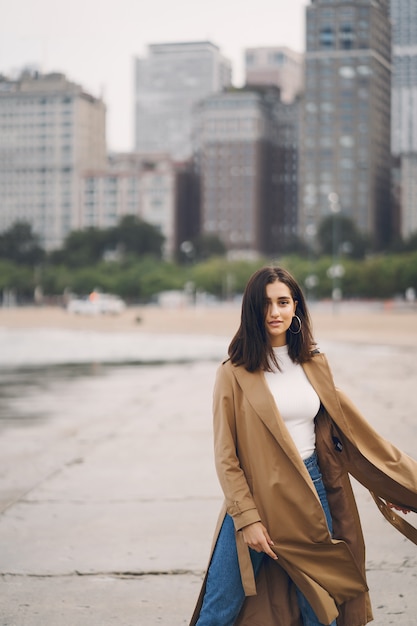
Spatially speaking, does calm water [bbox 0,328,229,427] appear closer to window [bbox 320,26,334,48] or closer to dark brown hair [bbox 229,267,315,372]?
dark brown hair [bbox 229,267,315,372]

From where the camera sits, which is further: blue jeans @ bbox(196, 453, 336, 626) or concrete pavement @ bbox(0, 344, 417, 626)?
concrete pavement @ bbox(0, 344, 417, 626)

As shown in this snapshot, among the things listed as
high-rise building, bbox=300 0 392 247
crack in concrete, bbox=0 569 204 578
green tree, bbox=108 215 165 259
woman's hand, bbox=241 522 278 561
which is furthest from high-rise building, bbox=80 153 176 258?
woman's hand, bbox=241 522 278 561

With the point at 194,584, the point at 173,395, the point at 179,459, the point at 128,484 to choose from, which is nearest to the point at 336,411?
the point at 194,584

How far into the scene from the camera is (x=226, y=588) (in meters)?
3.59

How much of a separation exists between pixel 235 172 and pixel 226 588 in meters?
178

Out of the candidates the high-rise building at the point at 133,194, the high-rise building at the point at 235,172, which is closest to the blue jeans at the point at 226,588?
the high-rise building at the point at 235,172

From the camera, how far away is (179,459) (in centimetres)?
909

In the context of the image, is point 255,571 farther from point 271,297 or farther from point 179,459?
point 179,459

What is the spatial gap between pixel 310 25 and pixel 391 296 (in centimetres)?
8596

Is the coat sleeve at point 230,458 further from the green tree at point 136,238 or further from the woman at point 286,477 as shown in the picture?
the green tree at point 136,238

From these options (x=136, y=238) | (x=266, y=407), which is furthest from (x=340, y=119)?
(x=266, y=407)

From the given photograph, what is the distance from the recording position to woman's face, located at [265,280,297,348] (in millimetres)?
3760

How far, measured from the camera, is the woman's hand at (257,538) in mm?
3467

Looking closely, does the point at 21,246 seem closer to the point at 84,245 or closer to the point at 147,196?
the point at 84,245
